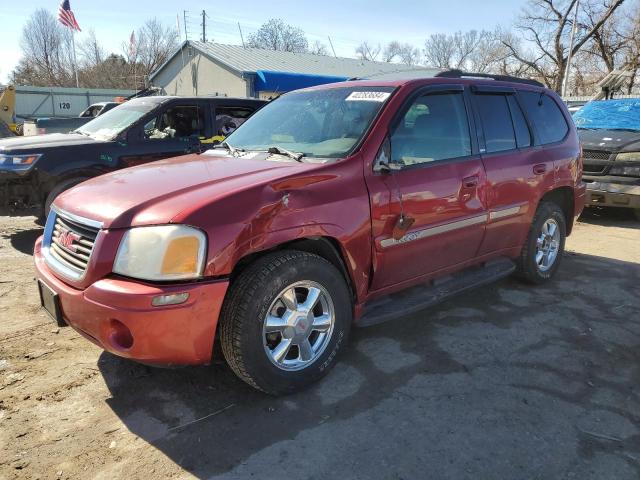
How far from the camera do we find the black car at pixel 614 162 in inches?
296

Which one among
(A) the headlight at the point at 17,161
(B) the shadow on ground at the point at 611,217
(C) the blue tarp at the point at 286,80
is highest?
(C) the blue tarp at the point at 286,80

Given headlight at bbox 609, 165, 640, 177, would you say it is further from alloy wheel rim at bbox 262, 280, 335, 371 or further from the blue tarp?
A: the blue tarp

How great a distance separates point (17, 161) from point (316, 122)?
4096mm

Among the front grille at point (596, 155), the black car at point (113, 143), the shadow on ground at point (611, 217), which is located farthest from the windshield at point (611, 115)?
the black car at point (113, 143)

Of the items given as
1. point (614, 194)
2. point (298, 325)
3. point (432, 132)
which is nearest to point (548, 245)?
point (432, 132)

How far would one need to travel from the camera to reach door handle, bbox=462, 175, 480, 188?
12.3 feet

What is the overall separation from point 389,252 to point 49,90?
36.3m

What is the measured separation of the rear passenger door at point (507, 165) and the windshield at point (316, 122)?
40.5 inches

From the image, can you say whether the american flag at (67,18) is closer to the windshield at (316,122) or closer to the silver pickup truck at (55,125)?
the silver pickup truck at (55,125)

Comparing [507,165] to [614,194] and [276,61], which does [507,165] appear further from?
[276,61]

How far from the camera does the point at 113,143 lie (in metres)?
6.56

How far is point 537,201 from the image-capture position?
15.0 ft

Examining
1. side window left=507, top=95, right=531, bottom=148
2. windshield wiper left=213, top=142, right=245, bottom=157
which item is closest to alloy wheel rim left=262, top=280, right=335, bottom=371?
windshield wiper left=213, top=142, right=245, bottom=157

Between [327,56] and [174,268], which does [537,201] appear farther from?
[327,56]
